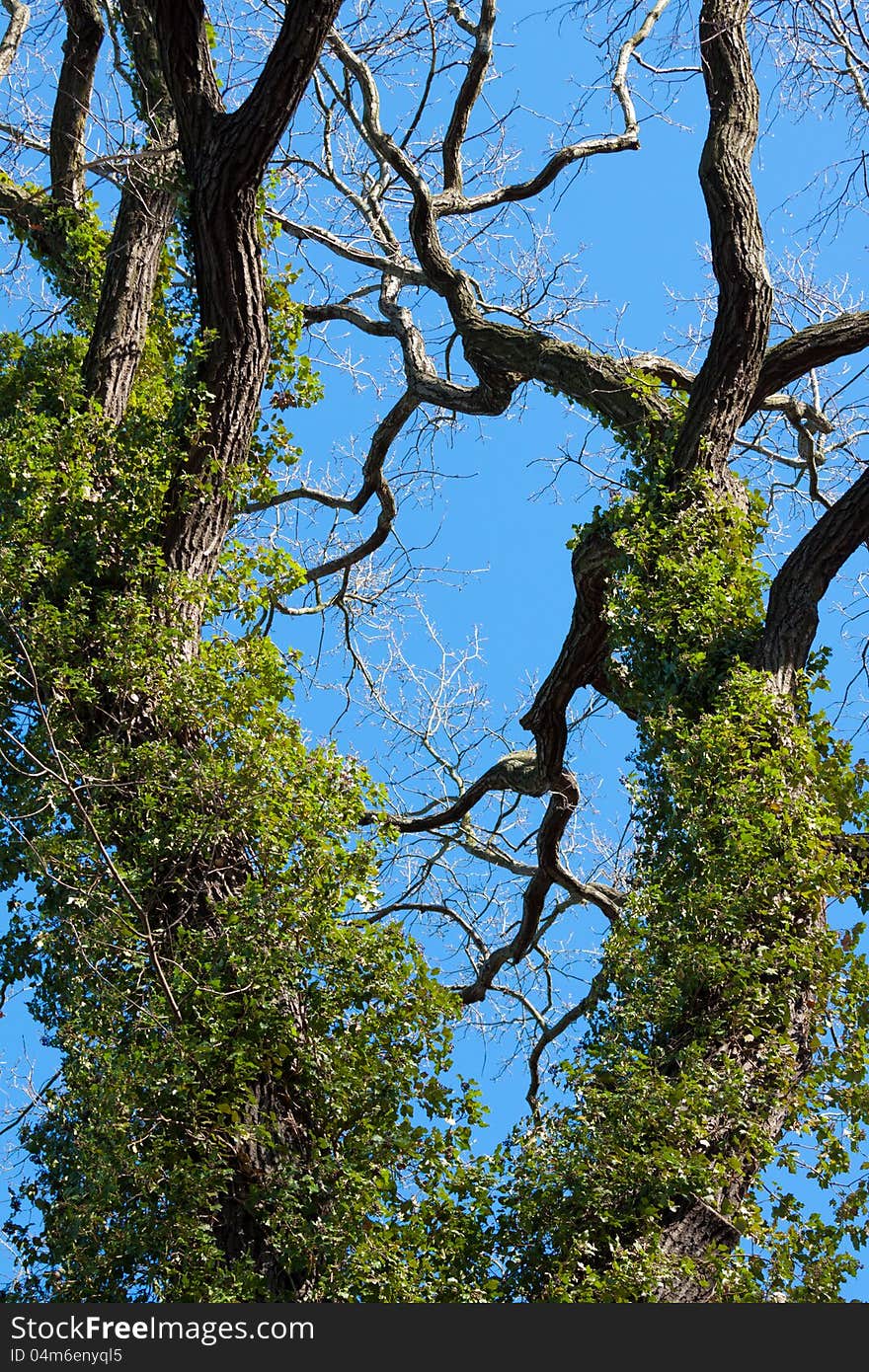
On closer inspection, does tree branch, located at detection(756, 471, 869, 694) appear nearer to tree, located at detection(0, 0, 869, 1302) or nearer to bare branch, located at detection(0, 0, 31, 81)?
tree, located at detection(0, 0, 869, 1302)

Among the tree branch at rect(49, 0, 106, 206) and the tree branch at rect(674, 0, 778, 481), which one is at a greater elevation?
the tree branch at rect(49, 0, 106, 206)

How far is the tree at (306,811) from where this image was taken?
17.7 ft

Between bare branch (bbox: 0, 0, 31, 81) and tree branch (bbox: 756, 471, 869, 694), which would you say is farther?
bare branch (bbox: 0, 0, 31, 81)

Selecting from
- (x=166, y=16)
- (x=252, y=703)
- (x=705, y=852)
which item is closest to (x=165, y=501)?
(x=252, y=703)

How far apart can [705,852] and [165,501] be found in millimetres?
3281

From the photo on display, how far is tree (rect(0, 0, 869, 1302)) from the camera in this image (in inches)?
213

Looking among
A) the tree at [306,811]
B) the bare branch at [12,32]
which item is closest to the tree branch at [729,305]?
the tree at [306,811]

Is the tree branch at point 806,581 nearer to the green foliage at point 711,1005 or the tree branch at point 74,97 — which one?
the green foliage at point 711,1005

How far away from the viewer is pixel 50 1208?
223 inches

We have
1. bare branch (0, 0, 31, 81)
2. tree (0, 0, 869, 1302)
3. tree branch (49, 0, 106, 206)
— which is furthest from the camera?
bare branch (0, 0, 31, 81)

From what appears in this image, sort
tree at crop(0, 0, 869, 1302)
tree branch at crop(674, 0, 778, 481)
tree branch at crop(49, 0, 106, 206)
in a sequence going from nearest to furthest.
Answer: tree at crop(0, 0, 869, 1302), tree branch at crop(674, 0, 778, 481), tree branch at crop(49, 0, 106, 206)

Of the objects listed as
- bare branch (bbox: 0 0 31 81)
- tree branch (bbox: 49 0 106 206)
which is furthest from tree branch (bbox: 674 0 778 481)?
bare branch (bbox: 0 0 31 81)

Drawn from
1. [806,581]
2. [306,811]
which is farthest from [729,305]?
[306,811]

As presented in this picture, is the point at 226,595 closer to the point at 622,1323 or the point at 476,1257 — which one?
the point at 476,1257
